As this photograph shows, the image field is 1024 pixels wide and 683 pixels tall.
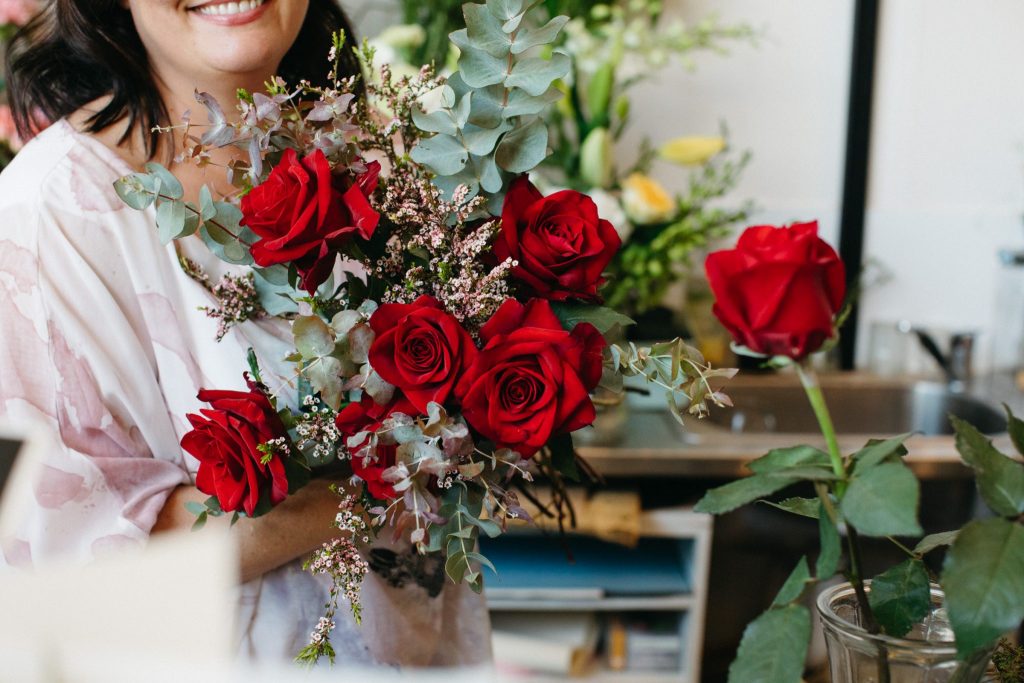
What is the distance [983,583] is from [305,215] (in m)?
0.44

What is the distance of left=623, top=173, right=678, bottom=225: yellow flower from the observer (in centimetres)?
185

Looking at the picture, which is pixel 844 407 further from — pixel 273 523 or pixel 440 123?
pixel 440 123

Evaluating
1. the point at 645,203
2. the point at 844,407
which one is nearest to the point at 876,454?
the point at 645,203

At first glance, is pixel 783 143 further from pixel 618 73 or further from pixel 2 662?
pixel 2 662

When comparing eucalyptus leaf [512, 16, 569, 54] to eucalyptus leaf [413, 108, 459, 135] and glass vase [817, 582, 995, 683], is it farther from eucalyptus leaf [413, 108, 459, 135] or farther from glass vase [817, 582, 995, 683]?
glass vase [817, 582, 995, 683]

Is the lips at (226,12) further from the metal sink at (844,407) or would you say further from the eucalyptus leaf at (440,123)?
the metal sink at (844,407)

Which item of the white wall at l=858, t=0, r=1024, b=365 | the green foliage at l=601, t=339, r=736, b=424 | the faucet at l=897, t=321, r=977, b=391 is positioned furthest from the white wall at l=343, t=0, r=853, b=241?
the green foliage at l=601, t=339, r=736, b=424

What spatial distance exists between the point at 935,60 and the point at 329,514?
6.26ft

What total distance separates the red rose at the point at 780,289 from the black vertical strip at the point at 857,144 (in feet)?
5.90

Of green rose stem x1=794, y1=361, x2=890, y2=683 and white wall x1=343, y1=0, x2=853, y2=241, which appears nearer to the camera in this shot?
green rose stem x1=794, y1=361, x2=890, y2=683

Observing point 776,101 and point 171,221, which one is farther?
point 776,101

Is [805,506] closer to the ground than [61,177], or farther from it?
closer to the ground

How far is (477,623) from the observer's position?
110 centimetres

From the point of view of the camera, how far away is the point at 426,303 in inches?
24.6
